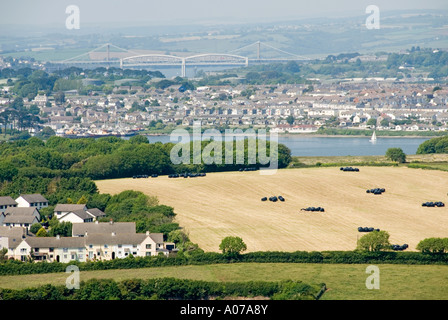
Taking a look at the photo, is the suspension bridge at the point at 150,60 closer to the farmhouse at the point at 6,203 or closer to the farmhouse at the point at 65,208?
the farmhouse at the point at 6,203

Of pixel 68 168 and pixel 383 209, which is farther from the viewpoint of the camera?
pixel 68 168

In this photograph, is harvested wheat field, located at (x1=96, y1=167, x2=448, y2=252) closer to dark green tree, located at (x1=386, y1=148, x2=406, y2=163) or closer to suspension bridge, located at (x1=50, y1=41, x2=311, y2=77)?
dark green tree, located at (x1=386, y1=148, x2=406, y2=163)

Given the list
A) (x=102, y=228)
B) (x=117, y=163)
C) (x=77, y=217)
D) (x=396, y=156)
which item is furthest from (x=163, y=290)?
(x=396, y=156)

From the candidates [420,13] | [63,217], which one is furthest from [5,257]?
[420,13]

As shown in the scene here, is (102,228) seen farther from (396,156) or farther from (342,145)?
(342,145)

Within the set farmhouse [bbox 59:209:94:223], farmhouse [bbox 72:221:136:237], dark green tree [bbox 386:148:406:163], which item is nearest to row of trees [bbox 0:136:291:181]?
dark green tree [bbox 386:148:406:163]
